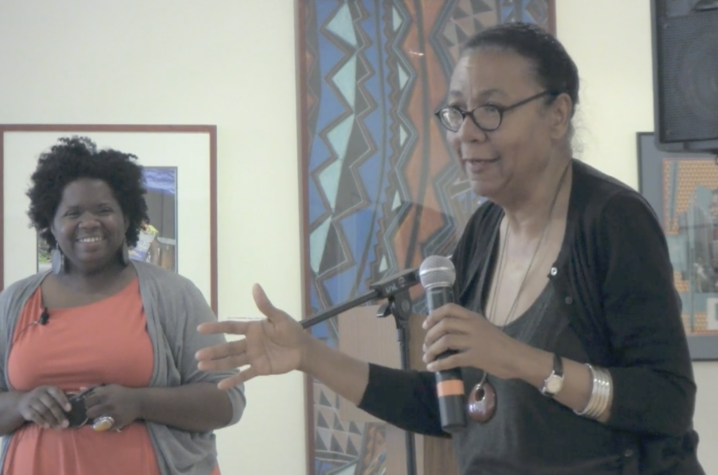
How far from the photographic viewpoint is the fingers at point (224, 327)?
1441mm

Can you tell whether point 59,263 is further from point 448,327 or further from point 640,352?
point 640,352

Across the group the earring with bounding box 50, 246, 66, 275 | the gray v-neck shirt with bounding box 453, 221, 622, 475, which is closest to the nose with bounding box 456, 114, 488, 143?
the gray v-neck shirt with bounding box 453, 221, 622, 475

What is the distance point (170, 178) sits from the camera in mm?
3465

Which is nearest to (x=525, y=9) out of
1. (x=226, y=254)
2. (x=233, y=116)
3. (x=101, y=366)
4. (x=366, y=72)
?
(x=366, y=72)

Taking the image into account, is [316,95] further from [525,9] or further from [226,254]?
[525,9]

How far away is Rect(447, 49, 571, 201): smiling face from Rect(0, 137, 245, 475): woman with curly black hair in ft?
4.00

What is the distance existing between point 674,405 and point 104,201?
1.77 m

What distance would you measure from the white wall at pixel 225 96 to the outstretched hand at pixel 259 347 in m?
2.00

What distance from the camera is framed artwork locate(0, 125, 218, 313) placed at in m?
3.41

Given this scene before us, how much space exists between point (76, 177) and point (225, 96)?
104 centimetres

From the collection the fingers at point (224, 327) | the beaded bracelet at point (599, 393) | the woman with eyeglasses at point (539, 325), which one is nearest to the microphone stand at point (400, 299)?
the woman with eyeglasses at point (539, 325)

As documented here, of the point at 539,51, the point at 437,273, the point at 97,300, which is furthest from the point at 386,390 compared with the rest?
the point at 97,300

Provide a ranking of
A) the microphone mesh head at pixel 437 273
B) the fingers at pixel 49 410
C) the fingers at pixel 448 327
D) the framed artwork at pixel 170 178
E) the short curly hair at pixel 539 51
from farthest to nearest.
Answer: the framed artwork at pixel 170 178, the fingers at pixel 49 410, the short curly hair at pixel 539 51, the microphone mesh head at pixel 437 273, the fingers at pixel 448 327

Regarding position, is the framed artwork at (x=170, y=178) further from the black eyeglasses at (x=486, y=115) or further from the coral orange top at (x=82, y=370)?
the black eyeglasses at (x=486, y=115)
